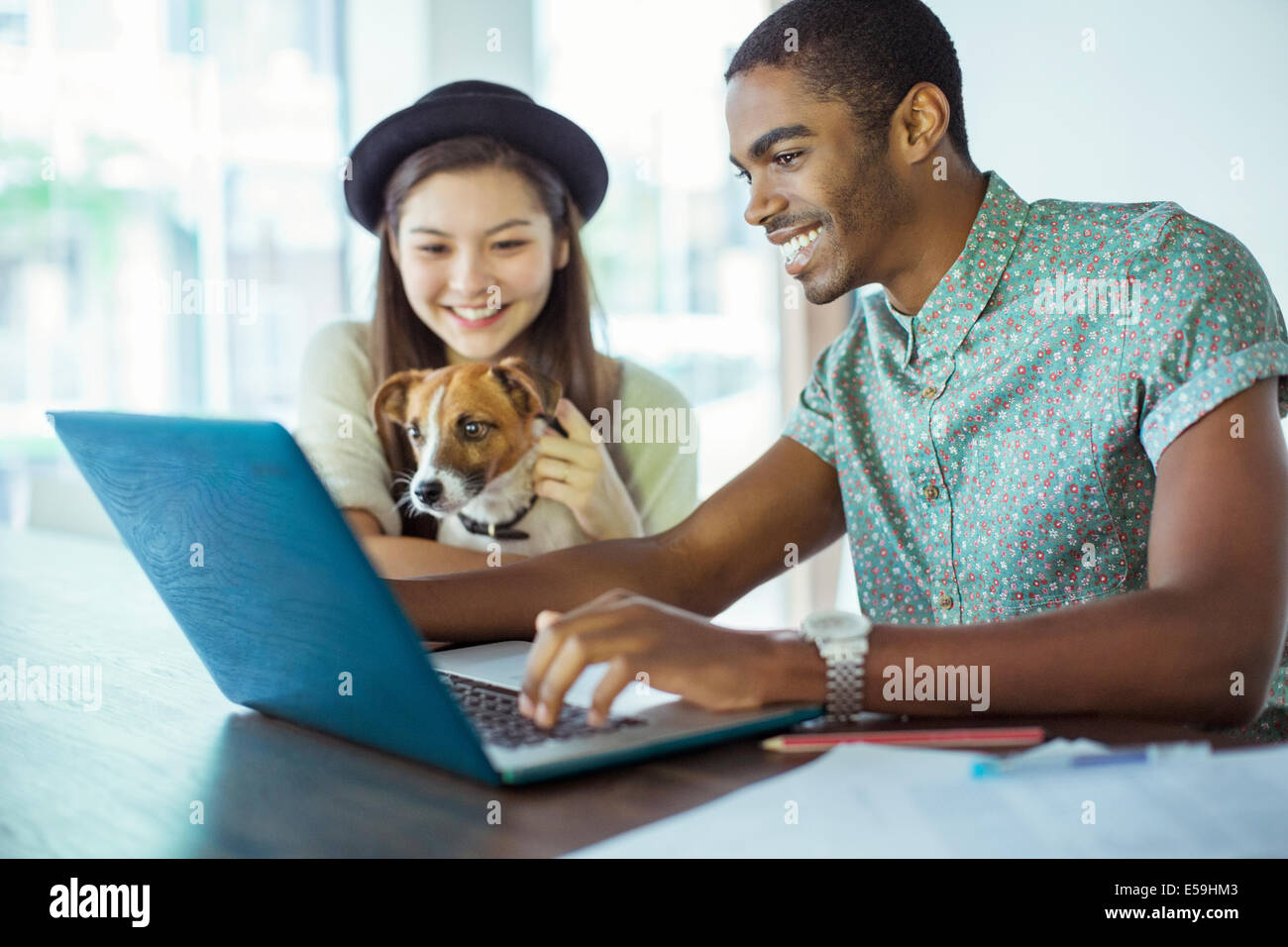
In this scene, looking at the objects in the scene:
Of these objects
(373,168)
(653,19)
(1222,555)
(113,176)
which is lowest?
(1222,555)

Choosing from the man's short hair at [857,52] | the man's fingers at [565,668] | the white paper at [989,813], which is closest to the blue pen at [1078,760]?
the white paper at [989,813]

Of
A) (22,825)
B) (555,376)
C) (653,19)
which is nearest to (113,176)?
(653,19)

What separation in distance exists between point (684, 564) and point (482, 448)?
500 millimetres

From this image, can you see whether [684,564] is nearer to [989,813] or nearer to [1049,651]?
[1049,651]

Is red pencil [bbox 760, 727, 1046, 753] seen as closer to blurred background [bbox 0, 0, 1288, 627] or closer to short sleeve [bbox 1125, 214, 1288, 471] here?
short sleeve [bbox 1125, 214, 1288, 471]

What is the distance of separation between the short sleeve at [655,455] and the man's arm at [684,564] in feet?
1.65

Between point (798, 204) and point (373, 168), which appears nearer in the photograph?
point (798, 204)

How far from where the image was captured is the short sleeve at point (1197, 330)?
1.10 m

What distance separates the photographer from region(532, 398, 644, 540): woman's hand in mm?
1820

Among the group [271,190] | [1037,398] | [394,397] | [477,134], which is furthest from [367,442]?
[271,190]

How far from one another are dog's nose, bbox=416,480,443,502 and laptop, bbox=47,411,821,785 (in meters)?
0.77

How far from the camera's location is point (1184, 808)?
0.62 metres
